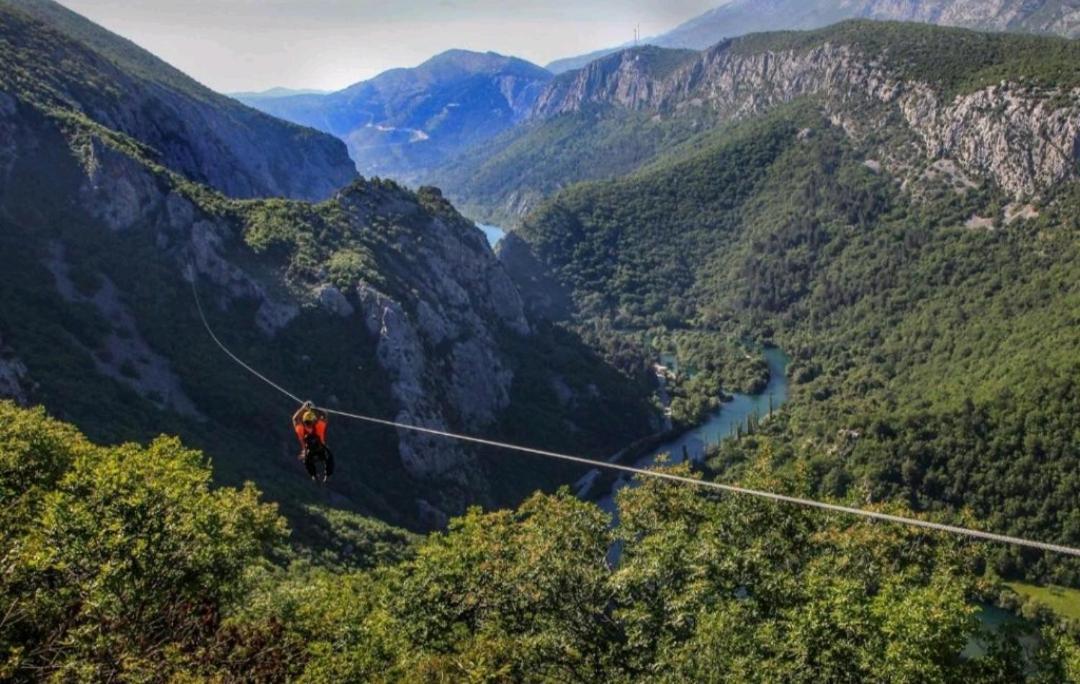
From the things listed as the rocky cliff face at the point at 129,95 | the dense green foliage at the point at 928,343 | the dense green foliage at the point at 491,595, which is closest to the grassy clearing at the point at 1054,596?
the dense green foliage at the point at 928,343

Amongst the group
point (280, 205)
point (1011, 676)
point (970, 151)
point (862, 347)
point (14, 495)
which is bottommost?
point (862, 347)

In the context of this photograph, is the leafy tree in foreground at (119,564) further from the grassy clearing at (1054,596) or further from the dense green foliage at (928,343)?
the grassy clearing at (1054,596)

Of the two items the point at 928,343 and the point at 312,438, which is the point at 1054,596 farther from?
the point at 312,438

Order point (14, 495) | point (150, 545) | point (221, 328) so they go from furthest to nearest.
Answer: point (221, 328) < point (14, 495) < point (150, 545)

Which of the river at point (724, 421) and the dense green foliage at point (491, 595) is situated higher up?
the dense green foliage at point (491, 595)

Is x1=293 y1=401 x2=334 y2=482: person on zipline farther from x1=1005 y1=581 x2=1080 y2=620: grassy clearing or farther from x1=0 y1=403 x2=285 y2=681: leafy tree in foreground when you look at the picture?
x1=1005 y1=581 x2=1080 y2=620: grassy clearing

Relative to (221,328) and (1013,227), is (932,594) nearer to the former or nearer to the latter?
(221,328)

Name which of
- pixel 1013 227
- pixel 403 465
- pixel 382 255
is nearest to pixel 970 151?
pixel 1013 227

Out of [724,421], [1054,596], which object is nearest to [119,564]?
[1054,596]
